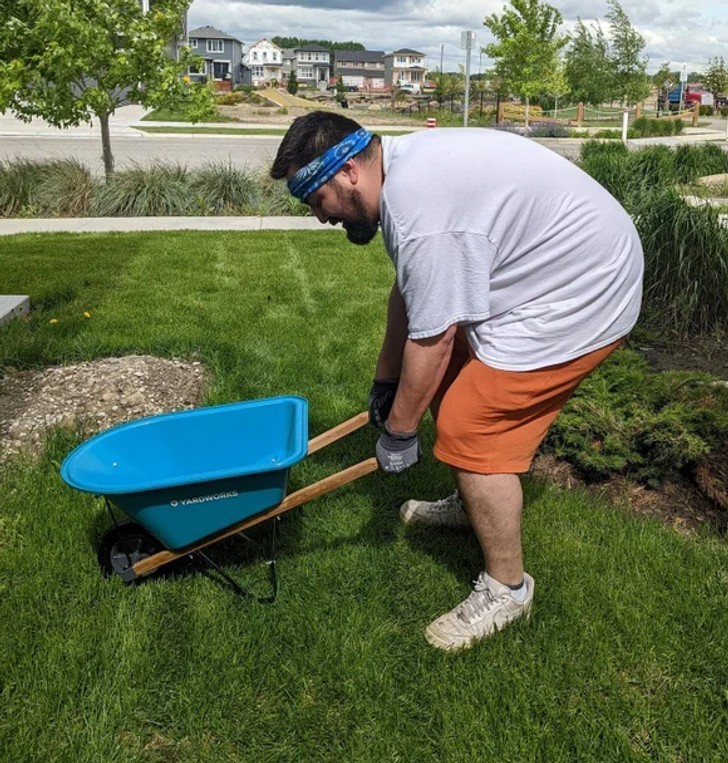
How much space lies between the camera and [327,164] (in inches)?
88.4

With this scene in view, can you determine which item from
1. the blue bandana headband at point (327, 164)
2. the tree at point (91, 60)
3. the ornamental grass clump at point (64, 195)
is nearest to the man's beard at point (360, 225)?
the blue bandana headband at point (327, 164)

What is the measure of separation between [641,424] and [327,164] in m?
2.27

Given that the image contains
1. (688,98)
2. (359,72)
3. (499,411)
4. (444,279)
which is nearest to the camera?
(444,279)

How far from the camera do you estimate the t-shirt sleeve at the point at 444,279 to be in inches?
85.2

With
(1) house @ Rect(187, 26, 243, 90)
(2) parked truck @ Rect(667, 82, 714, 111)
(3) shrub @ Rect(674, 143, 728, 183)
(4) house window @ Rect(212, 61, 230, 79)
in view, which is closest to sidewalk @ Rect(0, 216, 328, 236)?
(3) shrub @ Rect(674, 143, 728, 183)

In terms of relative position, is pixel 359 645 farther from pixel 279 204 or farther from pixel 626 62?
pixel 626 62

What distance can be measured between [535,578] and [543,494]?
2.24 feet

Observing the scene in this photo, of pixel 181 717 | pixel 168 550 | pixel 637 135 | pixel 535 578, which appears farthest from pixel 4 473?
pixel 637 135

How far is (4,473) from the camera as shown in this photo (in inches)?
148

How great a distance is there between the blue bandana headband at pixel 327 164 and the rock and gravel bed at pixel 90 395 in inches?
93.3

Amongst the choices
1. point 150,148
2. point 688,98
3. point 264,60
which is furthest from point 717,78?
point 264,60

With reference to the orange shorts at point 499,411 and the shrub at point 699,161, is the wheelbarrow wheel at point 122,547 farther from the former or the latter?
the shrub at point 699,161

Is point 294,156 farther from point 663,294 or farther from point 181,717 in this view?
point 663,294

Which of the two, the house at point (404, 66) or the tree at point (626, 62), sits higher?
the house at point (404, 66)
